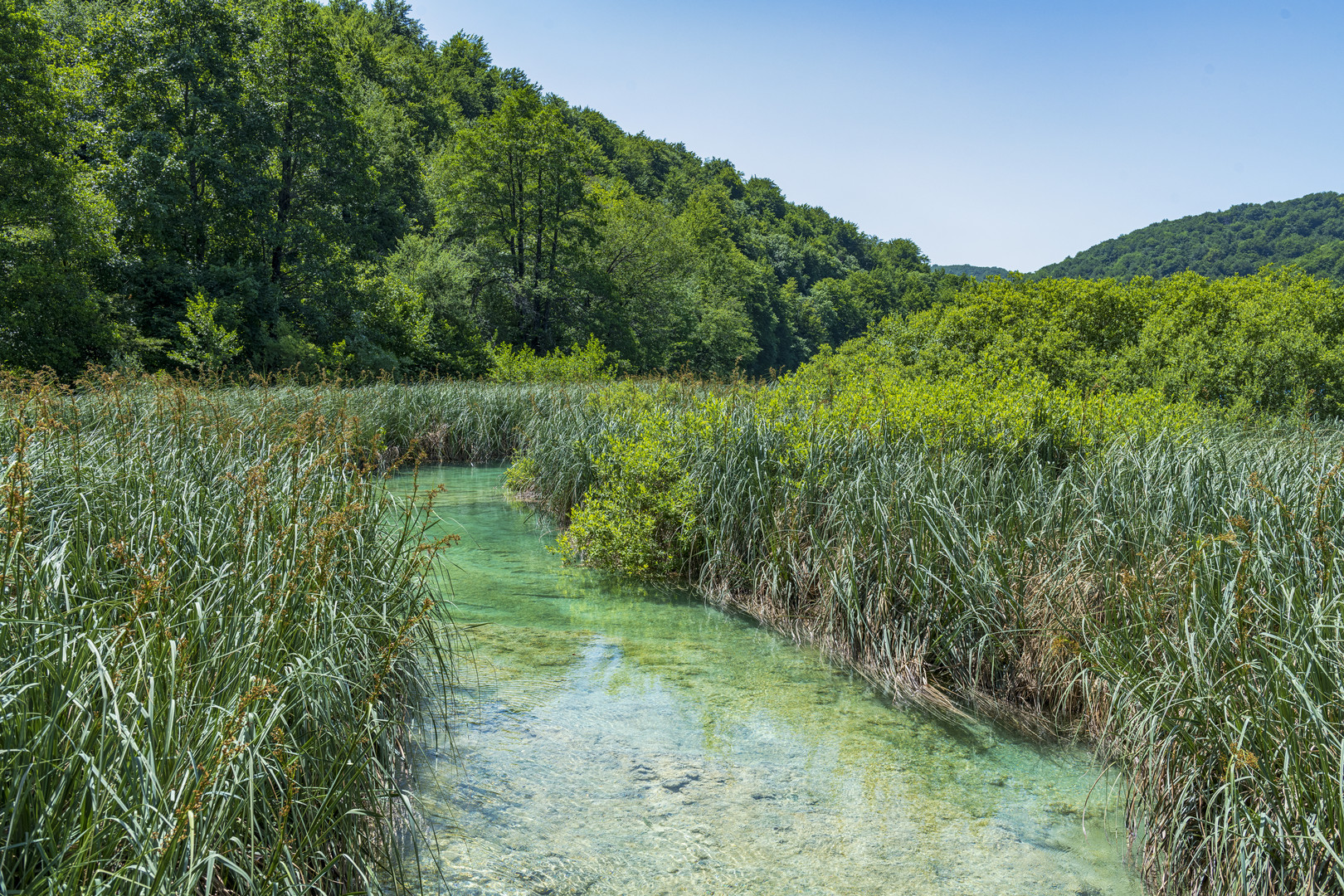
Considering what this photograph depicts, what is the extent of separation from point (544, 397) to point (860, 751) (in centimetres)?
1026

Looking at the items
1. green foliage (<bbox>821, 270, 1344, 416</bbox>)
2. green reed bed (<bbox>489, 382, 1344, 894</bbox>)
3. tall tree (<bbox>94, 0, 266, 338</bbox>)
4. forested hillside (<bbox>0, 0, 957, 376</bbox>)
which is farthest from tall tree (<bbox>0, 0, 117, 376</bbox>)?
green foliage (<bbox>821, 270, 1344, 416</bbox>)

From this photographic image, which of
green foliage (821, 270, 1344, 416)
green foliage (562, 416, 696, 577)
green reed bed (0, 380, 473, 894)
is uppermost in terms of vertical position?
green foliage (821, 270, 1344, 416)

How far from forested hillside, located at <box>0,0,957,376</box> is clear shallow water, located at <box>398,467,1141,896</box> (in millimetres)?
13794

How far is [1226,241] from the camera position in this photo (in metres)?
56.5

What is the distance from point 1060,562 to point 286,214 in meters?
24.2

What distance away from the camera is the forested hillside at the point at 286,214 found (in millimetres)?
16328

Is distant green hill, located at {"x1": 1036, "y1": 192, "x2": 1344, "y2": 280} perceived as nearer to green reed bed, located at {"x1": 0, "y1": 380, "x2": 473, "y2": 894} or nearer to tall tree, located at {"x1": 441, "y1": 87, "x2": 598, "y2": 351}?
tall tree, located at {"x1": 441, "y1": 87, "x2": 598, "y2": 351}

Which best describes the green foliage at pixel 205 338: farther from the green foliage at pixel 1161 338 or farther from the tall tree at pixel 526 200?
the tall tree at pixel 526 200

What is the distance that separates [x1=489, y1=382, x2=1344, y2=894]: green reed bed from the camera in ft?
8.07

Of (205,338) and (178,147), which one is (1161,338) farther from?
(178,147)

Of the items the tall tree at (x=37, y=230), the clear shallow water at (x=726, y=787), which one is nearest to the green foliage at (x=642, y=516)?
the clear shallow water at (x=726, y=787)

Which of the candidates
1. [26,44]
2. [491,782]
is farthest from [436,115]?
[491,782]

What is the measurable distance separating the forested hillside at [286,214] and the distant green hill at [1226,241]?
3195 cm

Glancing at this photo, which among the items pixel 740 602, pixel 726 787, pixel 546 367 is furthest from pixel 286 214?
pixel 726 787
